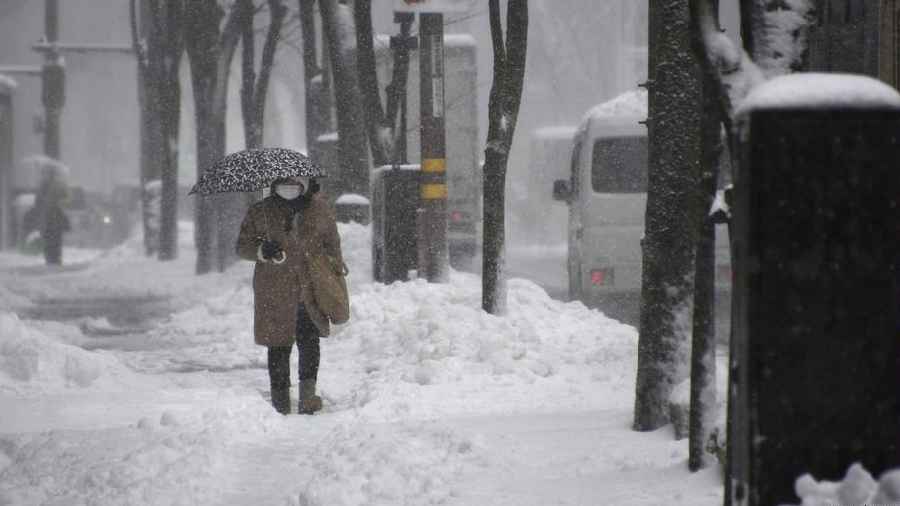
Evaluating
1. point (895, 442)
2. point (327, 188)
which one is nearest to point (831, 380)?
point (895, 442)

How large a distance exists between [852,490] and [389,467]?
2451mm

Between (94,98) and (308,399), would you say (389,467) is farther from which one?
(94,98)

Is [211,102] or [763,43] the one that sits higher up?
[211,102]

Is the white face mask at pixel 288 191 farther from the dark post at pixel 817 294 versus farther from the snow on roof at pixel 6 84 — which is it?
the snow on roof at pixel 6 84

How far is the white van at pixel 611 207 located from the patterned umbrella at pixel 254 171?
7.04m

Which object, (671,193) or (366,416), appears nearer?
(671,193)

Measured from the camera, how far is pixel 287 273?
825 centimetres

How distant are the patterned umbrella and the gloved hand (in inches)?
15.3

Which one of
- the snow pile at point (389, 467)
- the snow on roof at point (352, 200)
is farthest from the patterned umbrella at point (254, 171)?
the snow on roof at point (352, 200)

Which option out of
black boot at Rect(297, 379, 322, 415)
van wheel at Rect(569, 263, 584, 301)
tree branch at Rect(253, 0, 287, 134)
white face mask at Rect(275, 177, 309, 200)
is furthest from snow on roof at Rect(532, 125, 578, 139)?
black boot at Rect(297, 379, 322, 415)

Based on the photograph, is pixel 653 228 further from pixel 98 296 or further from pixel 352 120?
pixel 98 296

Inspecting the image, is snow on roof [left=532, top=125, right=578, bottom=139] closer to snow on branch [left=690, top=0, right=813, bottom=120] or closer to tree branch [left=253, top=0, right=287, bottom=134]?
tree branch [left=253, top=0, right=287, bottom=134]

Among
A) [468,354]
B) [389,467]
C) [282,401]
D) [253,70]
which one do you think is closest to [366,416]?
[282,401]

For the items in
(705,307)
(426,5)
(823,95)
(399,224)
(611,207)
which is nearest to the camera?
(823,95)
